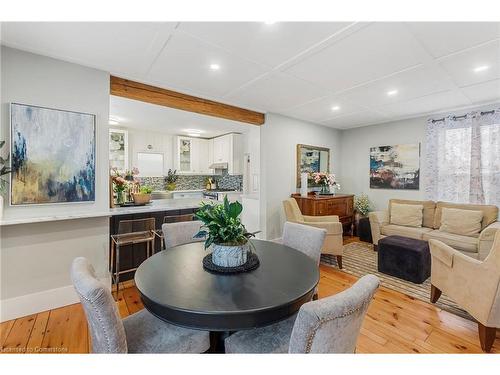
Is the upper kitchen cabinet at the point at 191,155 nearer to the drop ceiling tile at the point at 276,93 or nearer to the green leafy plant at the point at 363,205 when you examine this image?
the drop ceiling tile at the point at 276,93

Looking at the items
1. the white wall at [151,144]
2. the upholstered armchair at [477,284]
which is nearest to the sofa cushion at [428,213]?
the upholstered armchair at [477,284]

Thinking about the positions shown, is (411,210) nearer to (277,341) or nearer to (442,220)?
(442,220)

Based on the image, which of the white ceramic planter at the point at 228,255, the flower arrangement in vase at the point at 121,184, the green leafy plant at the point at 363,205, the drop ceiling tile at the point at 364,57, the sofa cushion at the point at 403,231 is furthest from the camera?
the green leafy plant at the point at 363,205

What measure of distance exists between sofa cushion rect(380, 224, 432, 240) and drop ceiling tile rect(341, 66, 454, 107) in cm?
203

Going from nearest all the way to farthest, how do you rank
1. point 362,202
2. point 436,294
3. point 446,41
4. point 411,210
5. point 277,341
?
point 277,341 → point 446,41 → point 436,294 → point 411,210 → point 362,202

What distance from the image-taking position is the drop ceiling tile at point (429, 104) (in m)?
3.32

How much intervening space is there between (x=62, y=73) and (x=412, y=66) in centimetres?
351

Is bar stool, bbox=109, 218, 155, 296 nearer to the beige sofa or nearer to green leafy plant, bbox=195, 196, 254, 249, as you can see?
green leafy plant, bbox=195, 196, 254, 249

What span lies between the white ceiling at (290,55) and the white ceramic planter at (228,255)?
1597 mm

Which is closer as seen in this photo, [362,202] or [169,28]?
[169,28]

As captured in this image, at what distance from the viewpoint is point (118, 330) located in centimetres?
105

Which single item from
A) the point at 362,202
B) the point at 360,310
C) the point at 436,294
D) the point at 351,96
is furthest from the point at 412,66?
the point at 362,202

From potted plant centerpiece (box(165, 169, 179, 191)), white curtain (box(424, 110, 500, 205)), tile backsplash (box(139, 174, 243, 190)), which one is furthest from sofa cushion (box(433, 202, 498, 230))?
potted plant centerpiece (box(165, 169, 179, 191))

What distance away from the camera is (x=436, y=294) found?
245cm
